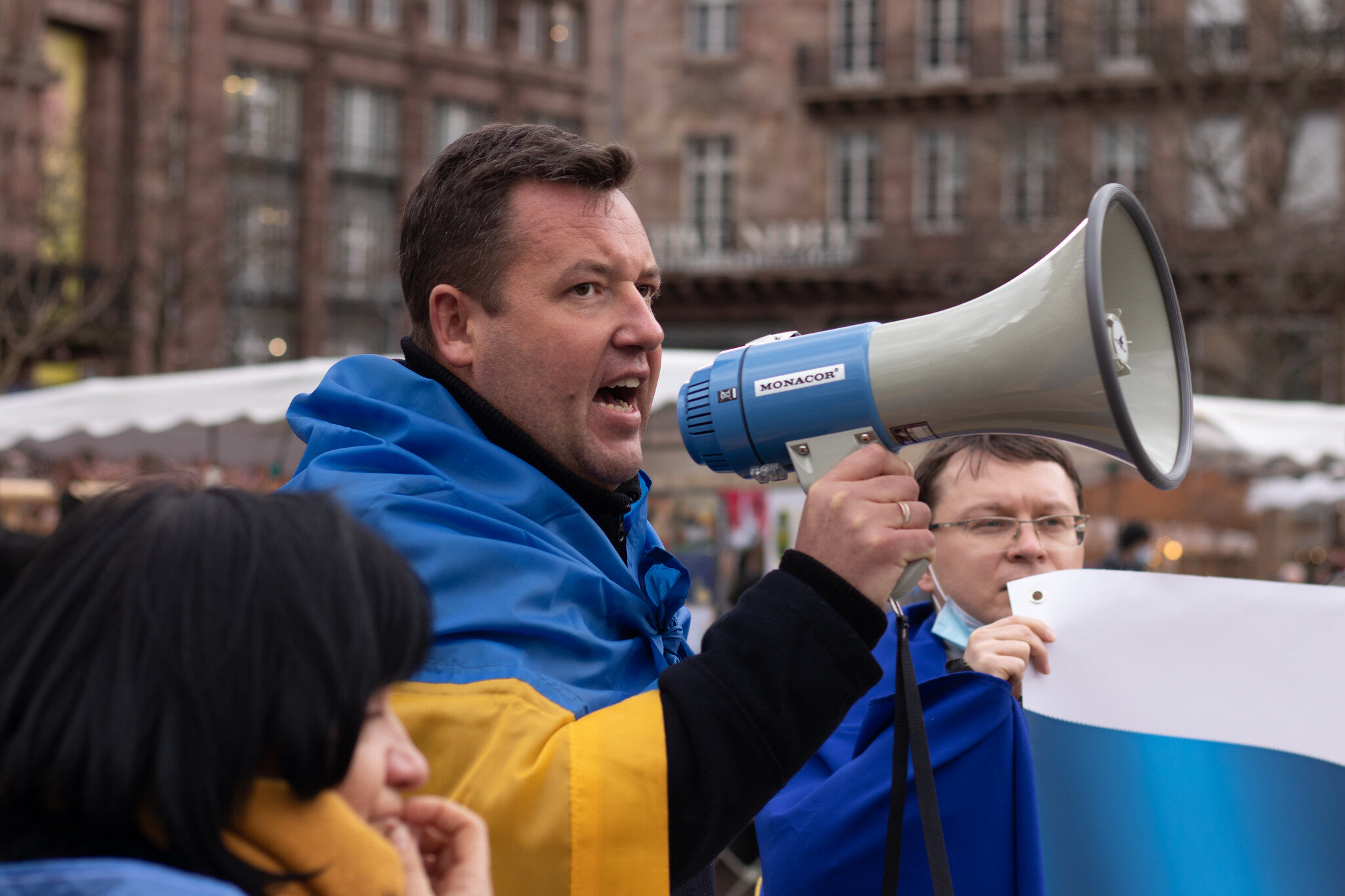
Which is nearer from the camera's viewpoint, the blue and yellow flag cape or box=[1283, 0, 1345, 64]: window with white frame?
the blue and yellow flag cape

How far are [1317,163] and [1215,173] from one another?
9.27ft

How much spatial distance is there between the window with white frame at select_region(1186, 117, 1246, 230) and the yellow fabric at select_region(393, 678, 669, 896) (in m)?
16.8

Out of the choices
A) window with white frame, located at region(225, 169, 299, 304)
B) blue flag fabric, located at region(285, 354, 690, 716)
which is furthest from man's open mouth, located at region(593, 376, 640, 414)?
window with white frame, located at region(225, 169, 299, 304)

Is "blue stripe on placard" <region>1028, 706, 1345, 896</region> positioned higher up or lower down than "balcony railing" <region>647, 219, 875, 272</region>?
lower down

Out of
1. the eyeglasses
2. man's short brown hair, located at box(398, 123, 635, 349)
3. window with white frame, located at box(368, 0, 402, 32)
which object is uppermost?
window with white frame, located at box(368, 0, 402, 32)

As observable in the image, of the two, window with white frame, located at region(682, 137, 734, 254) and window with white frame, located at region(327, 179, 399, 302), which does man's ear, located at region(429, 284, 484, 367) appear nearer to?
window with white frame, located at region(682, 137, 734, 254)

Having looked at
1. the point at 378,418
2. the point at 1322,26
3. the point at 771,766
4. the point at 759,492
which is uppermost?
the point at 1322,26

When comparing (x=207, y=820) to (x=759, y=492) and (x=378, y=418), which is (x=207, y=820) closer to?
(x=378, y=418)

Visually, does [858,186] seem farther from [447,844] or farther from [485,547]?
[447,844]

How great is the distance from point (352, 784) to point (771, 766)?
1.43ft

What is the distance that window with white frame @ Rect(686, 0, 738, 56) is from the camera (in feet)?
86.6

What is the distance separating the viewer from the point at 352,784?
3.42 ft

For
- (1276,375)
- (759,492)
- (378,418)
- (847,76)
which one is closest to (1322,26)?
(1276,375)

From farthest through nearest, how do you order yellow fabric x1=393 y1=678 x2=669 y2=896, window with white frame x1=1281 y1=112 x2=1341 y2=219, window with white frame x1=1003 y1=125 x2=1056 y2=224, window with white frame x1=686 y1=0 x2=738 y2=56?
window with white frame x1=686 y1=0 x2=738 y2=56
window with white frame x1=1003 y1=125 x2=1056 y2=224
window with white frame x1=1281 y1=112 x2=1341 y2=219
yellow fabric x1=393 y1=678 x2=669 y2=896
